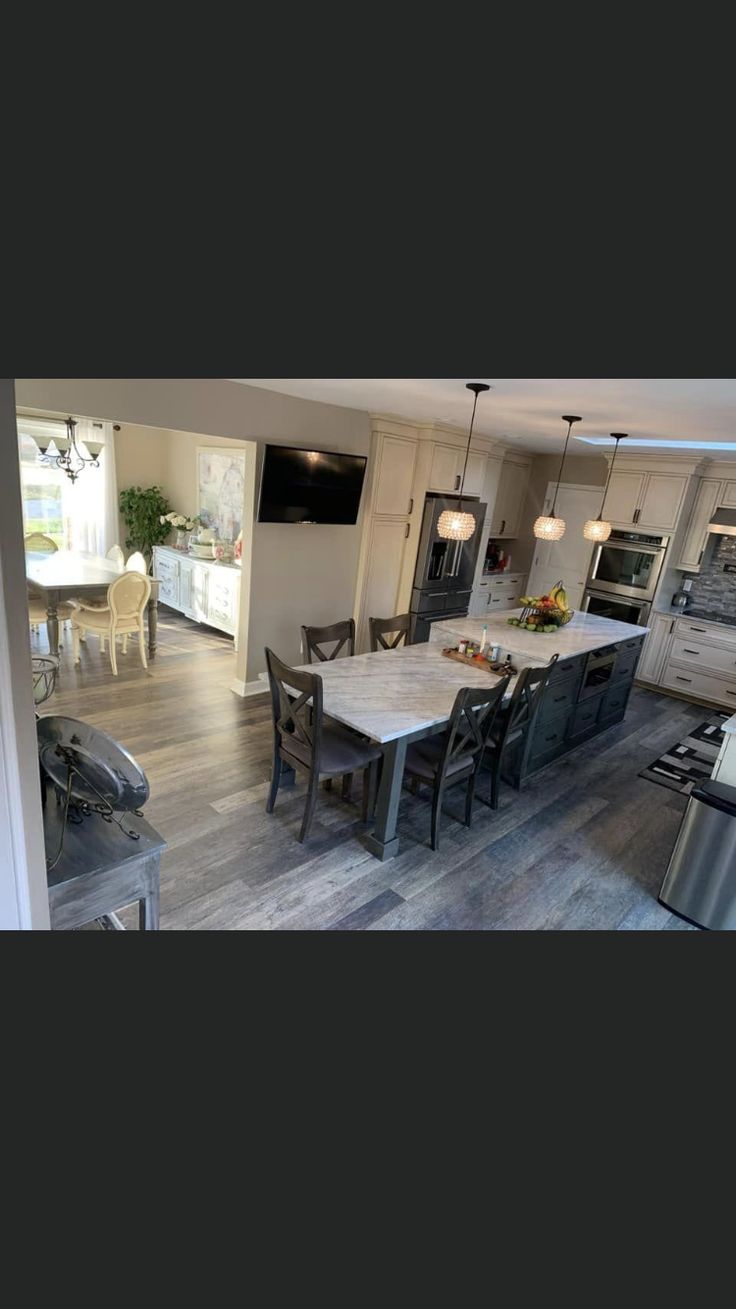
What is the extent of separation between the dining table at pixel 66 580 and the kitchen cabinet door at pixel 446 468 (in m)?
2.63

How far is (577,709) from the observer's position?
4.18 m

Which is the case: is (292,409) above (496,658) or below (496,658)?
above

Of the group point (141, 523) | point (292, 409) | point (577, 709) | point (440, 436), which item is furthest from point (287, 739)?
point (141, 523)

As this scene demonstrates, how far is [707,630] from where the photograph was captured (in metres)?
5.31

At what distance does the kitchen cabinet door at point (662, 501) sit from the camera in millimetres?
5262

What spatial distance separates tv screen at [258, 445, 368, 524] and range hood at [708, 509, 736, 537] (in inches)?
127

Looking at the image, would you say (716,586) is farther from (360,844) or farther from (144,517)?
(144,517)

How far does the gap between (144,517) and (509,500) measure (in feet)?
13.8

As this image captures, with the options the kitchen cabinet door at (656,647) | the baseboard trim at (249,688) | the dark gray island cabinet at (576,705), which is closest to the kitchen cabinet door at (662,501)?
the kitchen cabinet door at (656,647)

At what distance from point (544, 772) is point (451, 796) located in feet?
2.66

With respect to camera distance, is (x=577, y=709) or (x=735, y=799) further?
(x=577, y=709)

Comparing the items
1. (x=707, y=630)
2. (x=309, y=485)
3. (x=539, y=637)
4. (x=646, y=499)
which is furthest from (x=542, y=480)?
(x=309, y=485)

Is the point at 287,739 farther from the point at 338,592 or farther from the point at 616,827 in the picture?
the point at 338,592

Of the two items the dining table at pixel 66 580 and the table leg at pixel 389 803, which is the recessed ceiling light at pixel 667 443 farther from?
the dining table at pixel 66 580
